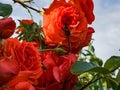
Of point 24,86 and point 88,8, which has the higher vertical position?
point 88,8

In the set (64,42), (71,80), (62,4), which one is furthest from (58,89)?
(62,4)

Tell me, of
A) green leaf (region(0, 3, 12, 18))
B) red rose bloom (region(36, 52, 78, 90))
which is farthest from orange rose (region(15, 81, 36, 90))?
green leaf (region(0, 3, 12, 18))

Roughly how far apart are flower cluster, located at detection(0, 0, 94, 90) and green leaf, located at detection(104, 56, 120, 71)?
0.08 m

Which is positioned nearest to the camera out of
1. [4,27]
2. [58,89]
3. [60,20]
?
[4,27]

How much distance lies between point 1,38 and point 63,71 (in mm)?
186

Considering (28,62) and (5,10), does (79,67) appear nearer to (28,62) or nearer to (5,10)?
(28,62)

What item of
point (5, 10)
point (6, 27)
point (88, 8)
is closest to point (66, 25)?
point (88, 8)

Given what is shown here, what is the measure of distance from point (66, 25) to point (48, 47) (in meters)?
0.07

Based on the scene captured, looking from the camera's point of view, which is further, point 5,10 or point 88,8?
point 88,8

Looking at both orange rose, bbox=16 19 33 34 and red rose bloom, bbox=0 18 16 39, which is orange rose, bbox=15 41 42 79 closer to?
red rose bloom, bbox=0 18 16 39

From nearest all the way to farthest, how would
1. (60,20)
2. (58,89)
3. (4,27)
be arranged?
(4,27) → (58,89) → (60,20)

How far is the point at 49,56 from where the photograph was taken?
3.24 ft

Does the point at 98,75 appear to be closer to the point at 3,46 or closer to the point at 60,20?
the point at 60,20

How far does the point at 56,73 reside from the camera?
0.96m
